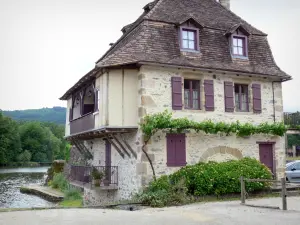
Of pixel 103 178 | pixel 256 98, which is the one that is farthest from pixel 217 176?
pixel 103 178

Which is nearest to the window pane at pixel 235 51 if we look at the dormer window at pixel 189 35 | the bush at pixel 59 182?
the dormer window at pixel 189 35

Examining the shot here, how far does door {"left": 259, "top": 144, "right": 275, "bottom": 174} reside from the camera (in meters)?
17.5

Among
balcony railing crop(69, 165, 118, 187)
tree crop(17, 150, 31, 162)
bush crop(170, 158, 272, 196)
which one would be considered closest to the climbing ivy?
bush crop(170, 158, 272, 196)

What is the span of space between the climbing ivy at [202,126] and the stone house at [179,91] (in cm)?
37

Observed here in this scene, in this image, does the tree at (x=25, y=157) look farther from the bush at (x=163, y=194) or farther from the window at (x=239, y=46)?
the bush at (x=163, y=194)

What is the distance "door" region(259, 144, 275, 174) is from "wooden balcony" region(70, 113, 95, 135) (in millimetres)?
8092

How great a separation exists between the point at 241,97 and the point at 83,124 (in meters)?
7.77

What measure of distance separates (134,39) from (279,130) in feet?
26.7

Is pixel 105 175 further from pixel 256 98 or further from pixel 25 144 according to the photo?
pixel 25 144

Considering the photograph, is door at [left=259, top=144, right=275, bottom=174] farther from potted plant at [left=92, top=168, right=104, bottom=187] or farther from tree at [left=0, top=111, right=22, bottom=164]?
tree at [left=0, top=111, right=22, bottom=164]

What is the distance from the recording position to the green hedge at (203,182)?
13.8 meters

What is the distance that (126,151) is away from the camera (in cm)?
1568

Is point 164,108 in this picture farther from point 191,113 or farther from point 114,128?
point 114,128

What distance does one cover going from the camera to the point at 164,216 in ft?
35.0
